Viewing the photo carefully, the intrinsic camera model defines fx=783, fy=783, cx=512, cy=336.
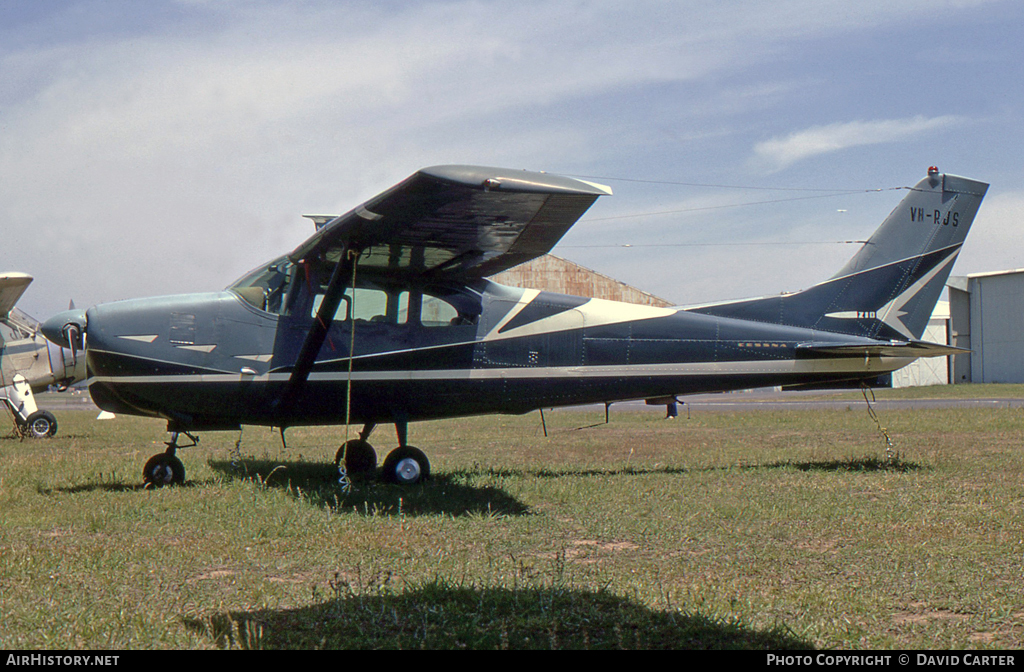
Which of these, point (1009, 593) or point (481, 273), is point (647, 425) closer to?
point (481, 273)

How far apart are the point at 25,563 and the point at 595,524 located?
13.1 feet

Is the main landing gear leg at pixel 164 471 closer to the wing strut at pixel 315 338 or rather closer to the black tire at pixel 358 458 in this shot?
the wing strut at pixel 315 338

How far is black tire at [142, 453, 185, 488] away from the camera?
8.23 m

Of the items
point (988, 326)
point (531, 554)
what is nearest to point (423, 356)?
point (531, 554)

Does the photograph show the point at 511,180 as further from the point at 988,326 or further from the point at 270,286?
the point at 988,326

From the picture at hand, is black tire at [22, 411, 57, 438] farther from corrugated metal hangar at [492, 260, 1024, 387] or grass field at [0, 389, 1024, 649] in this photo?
corrugated metal hangar at [492, 260, 1024, 387]

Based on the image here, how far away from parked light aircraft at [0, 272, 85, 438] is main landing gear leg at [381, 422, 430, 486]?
36.1ft

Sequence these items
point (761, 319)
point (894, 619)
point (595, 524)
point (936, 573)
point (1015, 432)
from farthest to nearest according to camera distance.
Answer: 1. point (1015, 432)
2. point (761, 319)
3. point (595, 524)
4. point (936, 573)
5. point (894, 619)

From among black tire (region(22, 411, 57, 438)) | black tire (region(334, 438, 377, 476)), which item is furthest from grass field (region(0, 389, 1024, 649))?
black tire (region(22, 411, 57, 438))

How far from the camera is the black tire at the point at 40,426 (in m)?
16.5

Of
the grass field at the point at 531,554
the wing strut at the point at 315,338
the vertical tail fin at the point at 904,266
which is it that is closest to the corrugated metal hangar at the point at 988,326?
the vertical tail fin at the point at 904,266

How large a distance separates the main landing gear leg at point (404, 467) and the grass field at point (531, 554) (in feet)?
0.62
